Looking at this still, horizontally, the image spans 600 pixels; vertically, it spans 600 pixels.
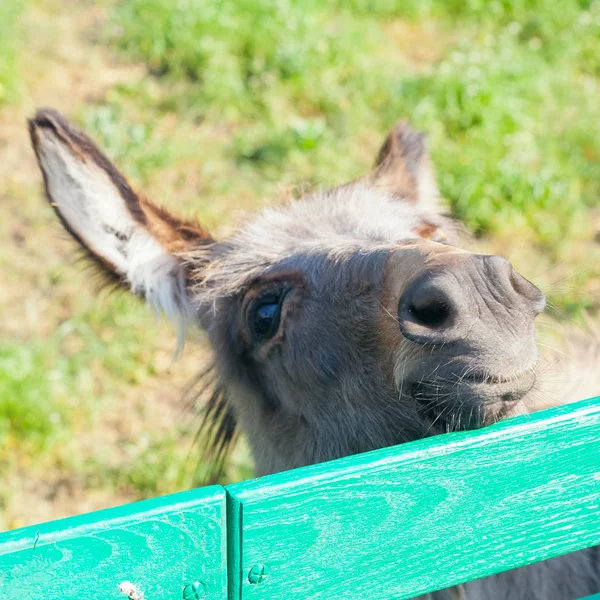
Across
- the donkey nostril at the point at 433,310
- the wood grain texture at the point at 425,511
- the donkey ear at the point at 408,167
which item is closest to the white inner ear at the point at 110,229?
the donkey ear at the point at 408,167

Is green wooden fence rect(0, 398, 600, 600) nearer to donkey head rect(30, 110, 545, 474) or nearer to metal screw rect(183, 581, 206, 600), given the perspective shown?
metal screw rect(183, 581, 206, 600)

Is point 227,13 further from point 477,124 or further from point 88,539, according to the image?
point 88,539

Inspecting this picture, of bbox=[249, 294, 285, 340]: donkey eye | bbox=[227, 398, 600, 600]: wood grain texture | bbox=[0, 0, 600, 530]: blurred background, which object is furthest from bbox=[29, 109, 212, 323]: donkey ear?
bbox=[227, 398, 600, 600]: wood grain texture

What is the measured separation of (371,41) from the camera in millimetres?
8211

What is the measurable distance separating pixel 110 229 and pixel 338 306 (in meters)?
1.23

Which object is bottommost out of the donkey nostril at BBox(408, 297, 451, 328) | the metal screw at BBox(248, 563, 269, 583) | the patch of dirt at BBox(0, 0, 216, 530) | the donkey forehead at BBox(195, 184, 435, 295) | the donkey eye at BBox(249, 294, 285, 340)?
the patch of dirt at BBox(0, 0, 216, 530)

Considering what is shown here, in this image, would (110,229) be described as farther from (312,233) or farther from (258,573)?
(258,573)

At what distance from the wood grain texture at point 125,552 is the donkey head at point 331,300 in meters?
0.87

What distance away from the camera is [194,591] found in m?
1.59

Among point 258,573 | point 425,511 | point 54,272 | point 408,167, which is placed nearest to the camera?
point 258,573

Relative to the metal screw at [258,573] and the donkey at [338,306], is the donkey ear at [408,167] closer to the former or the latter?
the donkey at [338,306]

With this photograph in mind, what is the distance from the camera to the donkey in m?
2.14

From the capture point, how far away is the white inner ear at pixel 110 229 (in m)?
3.23

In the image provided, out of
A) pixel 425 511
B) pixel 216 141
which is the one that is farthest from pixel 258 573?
pixel 216 141
